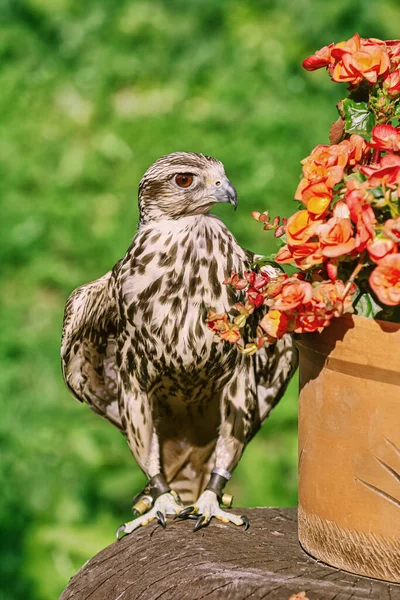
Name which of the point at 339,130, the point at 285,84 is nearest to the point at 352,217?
the point at 339,130

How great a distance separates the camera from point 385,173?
8.57ft

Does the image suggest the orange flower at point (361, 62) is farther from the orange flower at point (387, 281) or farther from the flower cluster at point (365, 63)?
the orange flower at point (387, 281)

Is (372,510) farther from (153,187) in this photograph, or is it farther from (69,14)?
(69,14)

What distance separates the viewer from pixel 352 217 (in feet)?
8.55

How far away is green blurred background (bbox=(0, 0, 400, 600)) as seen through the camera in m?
5.47

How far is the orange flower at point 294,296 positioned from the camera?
2664 mm

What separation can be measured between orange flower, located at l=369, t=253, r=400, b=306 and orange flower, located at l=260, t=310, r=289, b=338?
283 mm

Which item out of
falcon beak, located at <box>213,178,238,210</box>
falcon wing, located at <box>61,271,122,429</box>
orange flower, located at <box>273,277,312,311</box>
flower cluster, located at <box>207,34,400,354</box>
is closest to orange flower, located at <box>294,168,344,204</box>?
flower cluster, located at <box>207,34,400,354</box>

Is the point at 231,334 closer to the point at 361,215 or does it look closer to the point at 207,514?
the point at 361,215

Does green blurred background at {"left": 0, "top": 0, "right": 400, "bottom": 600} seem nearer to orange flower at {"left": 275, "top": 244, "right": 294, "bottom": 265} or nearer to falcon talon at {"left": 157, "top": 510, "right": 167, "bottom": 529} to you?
falcon talon at {"left": 157, "top": 510, "right": 167, "bottom": 529}

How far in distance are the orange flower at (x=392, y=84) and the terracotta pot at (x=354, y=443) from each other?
22.4 inches

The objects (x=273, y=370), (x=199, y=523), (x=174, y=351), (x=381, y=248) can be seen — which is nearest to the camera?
(x=381, y=248)

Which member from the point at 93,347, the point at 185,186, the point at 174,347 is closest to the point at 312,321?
the point at 174,347

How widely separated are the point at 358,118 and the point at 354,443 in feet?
2.65
